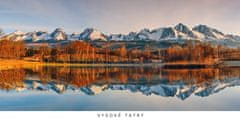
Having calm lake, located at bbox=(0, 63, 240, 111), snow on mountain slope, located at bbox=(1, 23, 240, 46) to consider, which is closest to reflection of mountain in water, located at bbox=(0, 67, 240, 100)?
calm lake, located at bbox=(0, 63, 240, 111)

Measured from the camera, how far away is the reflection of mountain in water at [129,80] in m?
2.68

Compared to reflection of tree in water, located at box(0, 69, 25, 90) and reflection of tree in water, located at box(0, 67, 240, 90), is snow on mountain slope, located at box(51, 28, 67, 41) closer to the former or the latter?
reflection of tree in water, located at box(0, 67, 240, 90)

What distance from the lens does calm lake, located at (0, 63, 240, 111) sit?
8.41 ft

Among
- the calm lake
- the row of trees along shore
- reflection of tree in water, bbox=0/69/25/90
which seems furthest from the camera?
the row of trees along shore

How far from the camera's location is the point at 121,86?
8.86ft

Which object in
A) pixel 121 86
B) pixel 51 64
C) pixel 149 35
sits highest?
pixel 149 35

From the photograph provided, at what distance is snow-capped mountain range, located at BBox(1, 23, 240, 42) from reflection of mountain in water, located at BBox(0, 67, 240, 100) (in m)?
0.20

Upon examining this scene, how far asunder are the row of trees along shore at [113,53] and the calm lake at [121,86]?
7 centimetres

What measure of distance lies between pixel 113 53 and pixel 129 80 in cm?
23

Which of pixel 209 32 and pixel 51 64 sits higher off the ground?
pixel 209 32

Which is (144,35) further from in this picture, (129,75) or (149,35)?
(129,75)

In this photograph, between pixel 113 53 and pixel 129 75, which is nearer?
pixel 129 75

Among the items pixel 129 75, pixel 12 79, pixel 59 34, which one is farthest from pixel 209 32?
pixel 12 79
